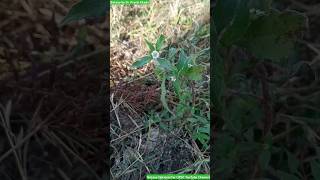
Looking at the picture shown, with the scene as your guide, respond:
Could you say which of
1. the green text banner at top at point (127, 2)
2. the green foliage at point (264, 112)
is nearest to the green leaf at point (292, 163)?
the green foliage at point (264, 112)

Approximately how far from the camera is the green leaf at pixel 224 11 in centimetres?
121

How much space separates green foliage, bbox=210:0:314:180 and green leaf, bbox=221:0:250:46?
0.15ft

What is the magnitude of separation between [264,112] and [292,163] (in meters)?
0.14

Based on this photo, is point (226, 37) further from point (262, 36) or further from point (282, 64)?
point (282, 64)

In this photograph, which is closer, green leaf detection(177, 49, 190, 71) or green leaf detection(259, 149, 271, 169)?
green leaf detection(177, 49, 190, 71)

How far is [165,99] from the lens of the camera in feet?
4.15

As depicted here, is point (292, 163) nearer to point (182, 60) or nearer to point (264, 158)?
point (264, 158)

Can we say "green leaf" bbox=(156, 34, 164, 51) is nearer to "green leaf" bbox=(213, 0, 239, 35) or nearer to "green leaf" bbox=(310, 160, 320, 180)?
"green leaf" bbox=(213, 0, 239, 35)

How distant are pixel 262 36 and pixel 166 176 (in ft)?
1.18

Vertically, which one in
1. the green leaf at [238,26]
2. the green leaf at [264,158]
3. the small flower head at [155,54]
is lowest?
the green leaf at [264,158]

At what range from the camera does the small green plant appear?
4.12 feet

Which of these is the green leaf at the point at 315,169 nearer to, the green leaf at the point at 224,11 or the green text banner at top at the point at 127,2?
the green leaf at the point at 224,11

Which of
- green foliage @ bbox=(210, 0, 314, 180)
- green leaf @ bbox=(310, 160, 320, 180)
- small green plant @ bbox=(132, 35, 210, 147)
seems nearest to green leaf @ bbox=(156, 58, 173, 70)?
small green plant @ bbox=(132, 35, 210, 147)

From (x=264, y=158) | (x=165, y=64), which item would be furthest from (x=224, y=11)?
(x=264, y=158)
